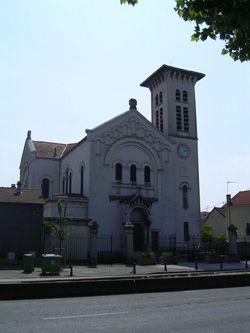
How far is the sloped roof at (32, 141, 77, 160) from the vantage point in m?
49.6

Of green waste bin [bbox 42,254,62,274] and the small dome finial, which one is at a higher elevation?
the small dome finial

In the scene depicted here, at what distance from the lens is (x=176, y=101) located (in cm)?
4806

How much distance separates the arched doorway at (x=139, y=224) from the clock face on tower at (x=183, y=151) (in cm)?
873

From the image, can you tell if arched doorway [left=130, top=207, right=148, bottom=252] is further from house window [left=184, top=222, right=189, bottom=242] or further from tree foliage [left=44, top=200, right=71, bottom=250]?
tree foliage [left=44, top=200, right=71, bottom=250]

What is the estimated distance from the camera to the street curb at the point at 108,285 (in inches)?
555

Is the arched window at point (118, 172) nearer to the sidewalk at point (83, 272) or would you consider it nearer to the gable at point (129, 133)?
the gable at point (129, 133)

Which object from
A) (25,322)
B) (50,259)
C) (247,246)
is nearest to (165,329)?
(25,322)

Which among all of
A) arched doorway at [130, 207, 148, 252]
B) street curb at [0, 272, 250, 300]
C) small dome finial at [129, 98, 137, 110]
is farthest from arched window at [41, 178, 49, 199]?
street curb at [0, 272, 250, 300]

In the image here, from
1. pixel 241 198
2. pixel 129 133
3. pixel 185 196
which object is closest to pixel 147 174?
pixel 129 133

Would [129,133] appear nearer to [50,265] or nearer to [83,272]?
[83,272]

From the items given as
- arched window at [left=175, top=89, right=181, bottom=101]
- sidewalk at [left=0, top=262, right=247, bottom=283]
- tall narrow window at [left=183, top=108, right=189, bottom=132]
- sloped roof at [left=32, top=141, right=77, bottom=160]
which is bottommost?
sidewalk at [left=0, top=262, right=247, bottom=283]

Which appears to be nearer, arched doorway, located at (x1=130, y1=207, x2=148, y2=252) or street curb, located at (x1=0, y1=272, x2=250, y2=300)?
street curb, located at (x1=0, y1=272, x2=250, y2=300)

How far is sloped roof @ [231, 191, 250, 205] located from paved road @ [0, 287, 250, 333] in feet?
149

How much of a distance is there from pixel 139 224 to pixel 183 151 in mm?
10120
